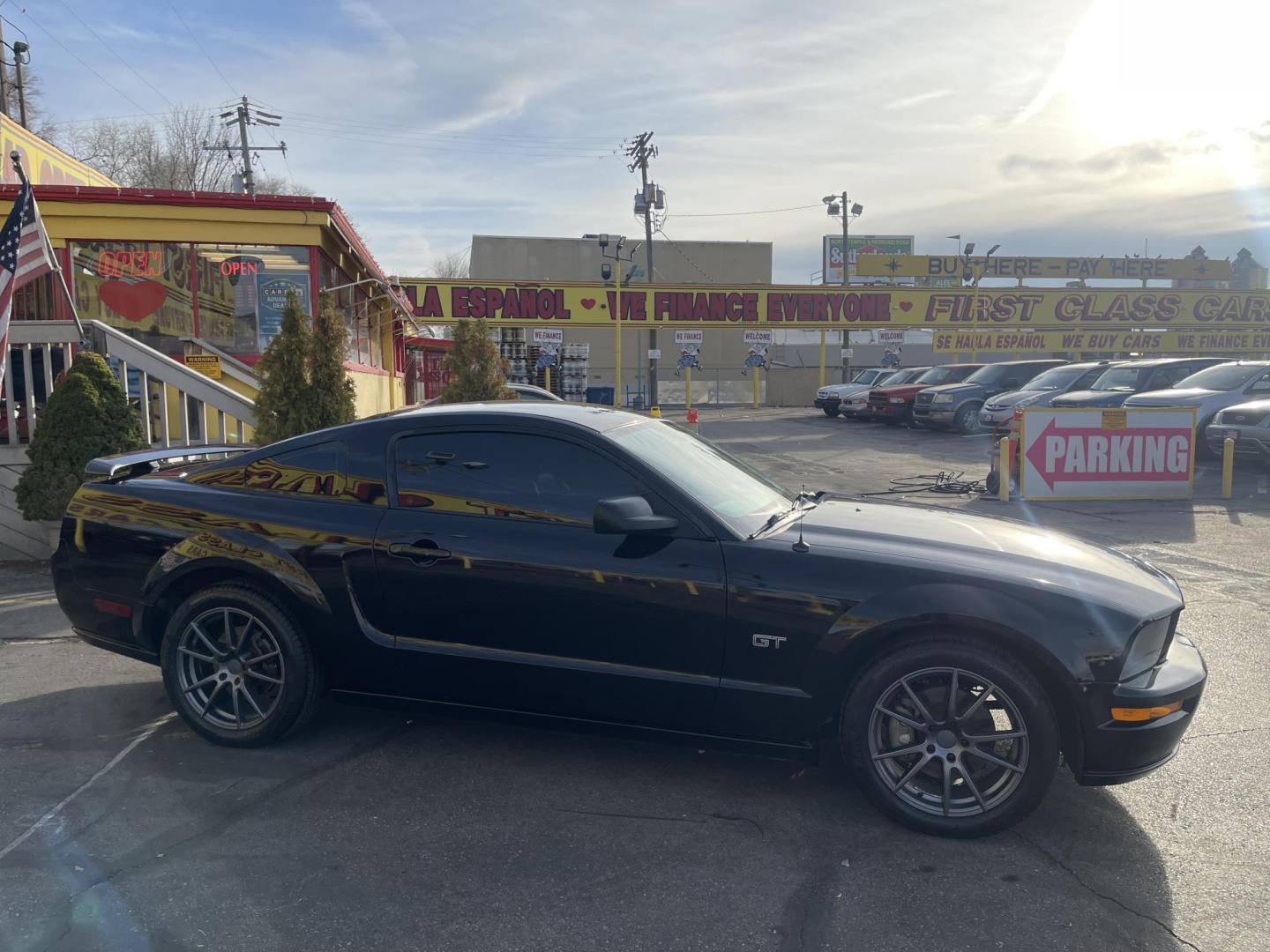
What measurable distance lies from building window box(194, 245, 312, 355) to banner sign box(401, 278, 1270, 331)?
1649cm

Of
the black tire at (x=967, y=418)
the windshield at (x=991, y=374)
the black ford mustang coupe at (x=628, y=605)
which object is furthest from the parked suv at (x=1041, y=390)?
the black ford mustang coupe at (x=628, y=605)

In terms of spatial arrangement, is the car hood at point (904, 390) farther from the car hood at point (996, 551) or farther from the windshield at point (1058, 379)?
the car hood at point (996, 551)

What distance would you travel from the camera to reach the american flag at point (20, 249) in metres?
7.67

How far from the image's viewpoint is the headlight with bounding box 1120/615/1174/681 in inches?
135

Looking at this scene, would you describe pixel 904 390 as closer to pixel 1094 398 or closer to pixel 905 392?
pixel 905 392

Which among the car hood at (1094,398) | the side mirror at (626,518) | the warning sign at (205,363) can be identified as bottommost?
the car hood at (1094,398)

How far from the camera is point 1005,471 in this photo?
11625 mm

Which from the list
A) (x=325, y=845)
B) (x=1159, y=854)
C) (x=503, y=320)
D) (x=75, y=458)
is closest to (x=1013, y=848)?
(x=1159, y=854)

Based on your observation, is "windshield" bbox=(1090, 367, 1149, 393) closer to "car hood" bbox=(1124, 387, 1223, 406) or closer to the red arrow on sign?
"car hood" bbox=(1124, 387, 1223, 406)

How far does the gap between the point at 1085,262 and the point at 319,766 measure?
63706mm

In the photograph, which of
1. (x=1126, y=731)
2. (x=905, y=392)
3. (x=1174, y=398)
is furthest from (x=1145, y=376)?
(x=1126, y=731)

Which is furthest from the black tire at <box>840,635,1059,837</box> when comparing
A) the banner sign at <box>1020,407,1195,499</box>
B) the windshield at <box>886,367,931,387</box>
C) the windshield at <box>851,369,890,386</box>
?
the windshield at <box>851,369,890,386</box>

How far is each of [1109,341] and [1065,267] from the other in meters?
22.7

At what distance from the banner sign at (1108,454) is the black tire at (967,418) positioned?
10.2m
